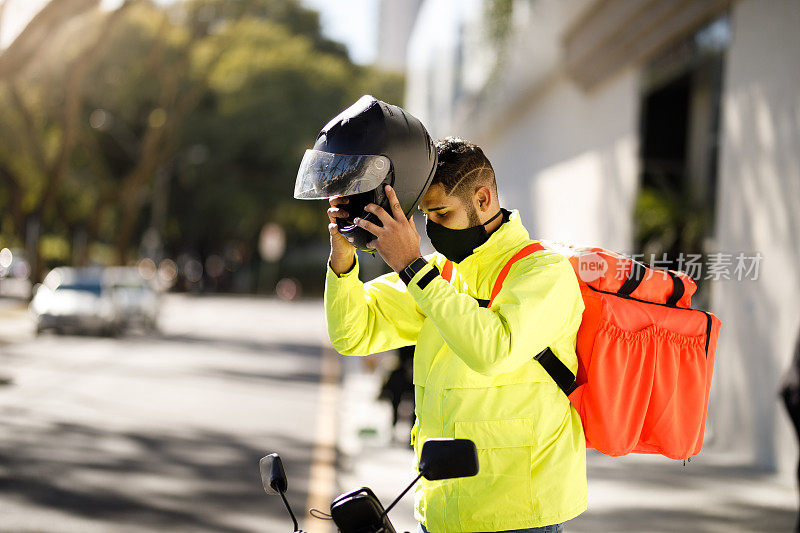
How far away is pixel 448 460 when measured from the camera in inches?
87.7

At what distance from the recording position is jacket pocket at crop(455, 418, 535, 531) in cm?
244

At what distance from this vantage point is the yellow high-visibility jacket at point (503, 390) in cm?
229

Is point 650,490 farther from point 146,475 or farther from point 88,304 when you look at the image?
point 88,304

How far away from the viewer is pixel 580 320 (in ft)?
8.21

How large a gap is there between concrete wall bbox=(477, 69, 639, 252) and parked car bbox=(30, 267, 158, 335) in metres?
9.95

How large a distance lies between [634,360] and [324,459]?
7.21 meters

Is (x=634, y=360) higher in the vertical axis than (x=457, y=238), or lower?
lower

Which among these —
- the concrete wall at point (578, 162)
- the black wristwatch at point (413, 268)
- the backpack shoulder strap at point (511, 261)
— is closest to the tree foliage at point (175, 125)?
the concrete wall at point (578, 162)

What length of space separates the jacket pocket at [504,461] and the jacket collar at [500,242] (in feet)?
1.49

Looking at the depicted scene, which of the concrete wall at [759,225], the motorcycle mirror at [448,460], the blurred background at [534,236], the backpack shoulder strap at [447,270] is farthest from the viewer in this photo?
the concrete wall at [759,225]

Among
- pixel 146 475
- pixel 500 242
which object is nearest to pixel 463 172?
pixel 500 242

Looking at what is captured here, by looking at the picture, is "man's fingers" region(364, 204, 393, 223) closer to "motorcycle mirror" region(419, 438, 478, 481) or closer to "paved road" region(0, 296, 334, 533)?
"motorcycle mirror" region(419, 438, 478, 481)

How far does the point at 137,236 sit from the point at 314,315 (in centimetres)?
2055

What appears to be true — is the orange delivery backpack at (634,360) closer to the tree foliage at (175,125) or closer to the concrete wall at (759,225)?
the concrete wall at (759,225)
